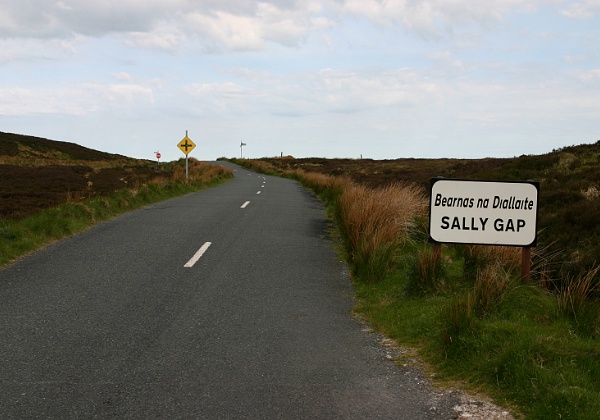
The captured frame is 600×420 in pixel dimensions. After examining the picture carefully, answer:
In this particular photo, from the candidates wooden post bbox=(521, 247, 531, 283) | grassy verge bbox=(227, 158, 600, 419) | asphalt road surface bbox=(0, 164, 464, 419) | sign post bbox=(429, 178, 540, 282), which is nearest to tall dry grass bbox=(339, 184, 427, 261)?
grassy verge bbox=(227, 158, 600, 419)

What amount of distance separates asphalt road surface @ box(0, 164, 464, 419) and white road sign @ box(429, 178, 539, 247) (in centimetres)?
175

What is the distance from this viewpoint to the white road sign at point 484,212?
6980mm

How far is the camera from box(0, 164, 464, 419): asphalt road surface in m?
4.24

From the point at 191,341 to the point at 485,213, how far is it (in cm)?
396

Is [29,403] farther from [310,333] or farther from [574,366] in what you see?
[574,366]

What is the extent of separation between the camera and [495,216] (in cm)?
704

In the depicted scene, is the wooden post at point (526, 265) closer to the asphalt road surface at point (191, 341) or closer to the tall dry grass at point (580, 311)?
the tall dry grass at point (580, 311)

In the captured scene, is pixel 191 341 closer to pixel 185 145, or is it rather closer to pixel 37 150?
pixel 185 145

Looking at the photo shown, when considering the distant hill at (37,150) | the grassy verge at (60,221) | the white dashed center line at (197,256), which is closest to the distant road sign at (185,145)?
the grassy verge at (60,221)

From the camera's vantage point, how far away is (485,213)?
23.1 feet

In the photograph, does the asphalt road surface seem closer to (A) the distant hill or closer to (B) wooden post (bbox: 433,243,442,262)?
(B) wooden post (bbox: 433,243,442,262)

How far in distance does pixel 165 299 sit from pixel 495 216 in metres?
4.41

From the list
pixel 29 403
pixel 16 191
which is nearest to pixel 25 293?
pixel 29 403

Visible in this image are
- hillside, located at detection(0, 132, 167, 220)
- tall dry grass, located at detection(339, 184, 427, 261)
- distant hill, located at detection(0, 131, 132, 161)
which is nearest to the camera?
tall dry grass, located at detection(339, 184, 427, 261)
